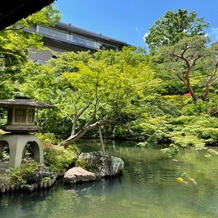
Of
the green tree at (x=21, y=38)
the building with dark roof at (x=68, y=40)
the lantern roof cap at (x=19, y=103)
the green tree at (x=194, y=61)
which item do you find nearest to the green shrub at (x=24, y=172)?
the lantern roof cap at (x=19, y=103)

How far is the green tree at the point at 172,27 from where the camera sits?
28.1m

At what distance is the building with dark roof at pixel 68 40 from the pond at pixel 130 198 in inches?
633

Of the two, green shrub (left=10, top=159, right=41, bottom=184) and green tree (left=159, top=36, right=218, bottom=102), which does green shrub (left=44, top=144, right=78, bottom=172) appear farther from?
green tree (left=159, top=36, right=218, bottom=102)

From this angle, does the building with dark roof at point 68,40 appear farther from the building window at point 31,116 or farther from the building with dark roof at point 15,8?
the building with dark roof at point 15,8

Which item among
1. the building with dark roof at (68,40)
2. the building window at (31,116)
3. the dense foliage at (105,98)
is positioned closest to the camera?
the building window at (31,116)

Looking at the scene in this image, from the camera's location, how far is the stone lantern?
26.5ft

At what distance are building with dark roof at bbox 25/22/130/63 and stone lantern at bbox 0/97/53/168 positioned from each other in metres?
14.4

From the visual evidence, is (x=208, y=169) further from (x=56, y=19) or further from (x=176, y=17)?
(x=176, y=17)

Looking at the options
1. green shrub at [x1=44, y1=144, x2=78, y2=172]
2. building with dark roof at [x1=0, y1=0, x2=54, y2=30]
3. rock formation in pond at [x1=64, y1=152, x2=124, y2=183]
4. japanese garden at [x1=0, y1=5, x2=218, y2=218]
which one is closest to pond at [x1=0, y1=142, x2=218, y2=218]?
japanese garden at [x1=0, y1=5, x2=218, y2=218]

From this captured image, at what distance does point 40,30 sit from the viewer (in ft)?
74.7

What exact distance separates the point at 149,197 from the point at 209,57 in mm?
15050

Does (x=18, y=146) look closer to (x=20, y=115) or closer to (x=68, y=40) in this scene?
(x=20, y=115)

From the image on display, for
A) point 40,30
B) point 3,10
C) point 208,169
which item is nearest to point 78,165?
point 208,169

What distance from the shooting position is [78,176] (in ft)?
28.3
